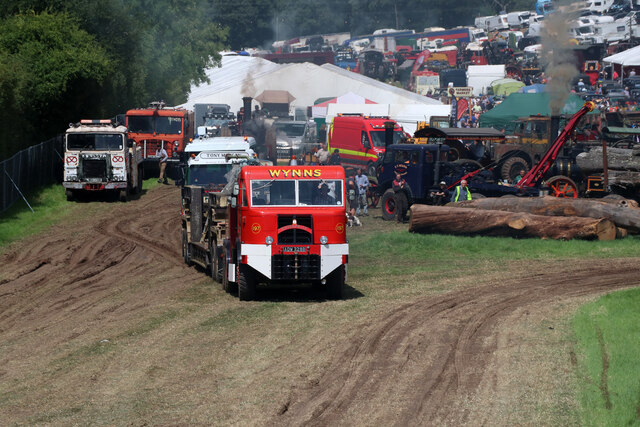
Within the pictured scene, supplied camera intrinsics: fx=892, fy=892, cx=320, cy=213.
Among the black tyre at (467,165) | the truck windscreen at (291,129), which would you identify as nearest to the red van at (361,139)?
the truck windscreen at (291,129)

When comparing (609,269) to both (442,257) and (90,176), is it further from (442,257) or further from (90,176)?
(90,176)

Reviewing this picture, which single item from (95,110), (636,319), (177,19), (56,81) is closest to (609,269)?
(636,319)

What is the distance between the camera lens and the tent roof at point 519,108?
46.1 meters

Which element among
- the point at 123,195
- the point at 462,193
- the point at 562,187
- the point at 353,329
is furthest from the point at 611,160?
the point at 123,195

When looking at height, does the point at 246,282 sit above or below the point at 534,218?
below

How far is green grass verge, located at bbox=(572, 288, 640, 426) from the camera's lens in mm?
9656

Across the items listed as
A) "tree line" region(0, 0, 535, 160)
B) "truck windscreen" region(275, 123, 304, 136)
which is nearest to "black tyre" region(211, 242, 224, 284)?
"tree line" region(0, 0, 535, 160)

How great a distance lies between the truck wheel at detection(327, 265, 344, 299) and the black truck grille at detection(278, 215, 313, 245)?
0.89 metres

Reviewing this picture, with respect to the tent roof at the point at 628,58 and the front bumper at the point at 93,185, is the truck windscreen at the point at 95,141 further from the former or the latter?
the tent roof at the point at 628,58

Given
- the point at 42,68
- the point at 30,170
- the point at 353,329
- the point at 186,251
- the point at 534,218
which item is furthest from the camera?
the point at 42,68

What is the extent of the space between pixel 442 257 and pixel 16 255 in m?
10.5

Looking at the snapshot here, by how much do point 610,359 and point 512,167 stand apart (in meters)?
20.0

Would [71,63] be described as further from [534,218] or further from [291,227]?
[291,227]

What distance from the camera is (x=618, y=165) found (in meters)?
27.3
